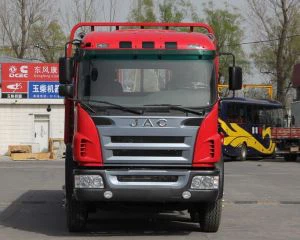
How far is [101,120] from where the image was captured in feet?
33.5

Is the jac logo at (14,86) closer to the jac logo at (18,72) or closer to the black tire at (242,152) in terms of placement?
the jac logo at (18,72)

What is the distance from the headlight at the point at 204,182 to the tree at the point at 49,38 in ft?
179

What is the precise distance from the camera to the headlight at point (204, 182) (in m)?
10.2

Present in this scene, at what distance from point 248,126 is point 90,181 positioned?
27590 mm

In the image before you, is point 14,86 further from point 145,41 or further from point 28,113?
point 145,41

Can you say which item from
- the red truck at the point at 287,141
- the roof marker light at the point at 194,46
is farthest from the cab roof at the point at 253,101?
the roof marker light at the point at 194,46

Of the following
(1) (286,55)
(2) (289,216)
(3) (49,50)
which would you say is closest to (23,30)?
(3) (49,50)

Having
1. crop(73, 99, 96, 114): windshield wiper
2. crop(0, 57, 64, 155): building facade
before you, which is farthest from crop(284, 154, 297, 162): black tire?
crop(73, 99, 96, 114): windshield wiper

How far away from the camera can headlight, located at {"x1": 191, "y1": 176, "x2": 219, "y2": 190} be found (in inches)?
402

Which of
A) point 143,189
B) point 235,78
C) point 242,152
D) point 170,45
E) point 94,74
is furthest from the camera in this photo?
point 242,152

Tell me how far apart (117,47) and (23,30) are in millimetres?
52752

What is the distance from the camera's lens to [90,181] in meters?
10.1

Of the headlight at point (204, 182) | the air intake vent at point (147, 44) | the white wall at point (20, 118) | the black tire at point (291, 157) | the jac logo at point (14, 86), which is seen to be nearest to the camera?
the headlight at point (204, 182)

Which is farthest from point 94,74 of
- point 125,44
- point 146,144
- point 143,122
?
point 146,144
